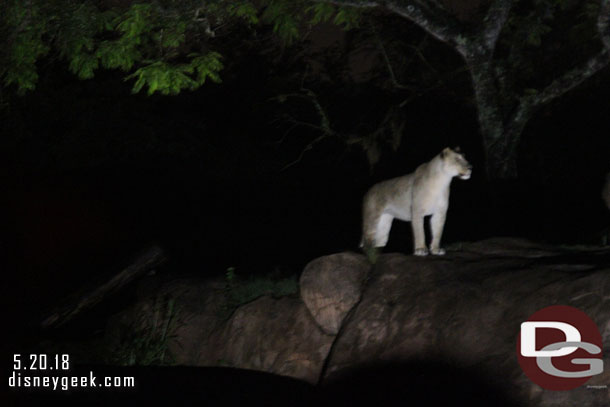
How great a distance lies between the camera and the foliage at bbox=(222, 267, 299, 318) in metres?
9.29

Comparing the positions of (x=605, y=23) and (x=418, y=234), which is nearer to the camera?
(x=418, y=234)

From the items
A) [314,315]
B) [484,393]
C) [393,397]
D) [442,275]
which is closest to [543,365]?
[484,393]

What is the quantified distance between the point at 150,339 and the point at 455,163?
4.68 metres

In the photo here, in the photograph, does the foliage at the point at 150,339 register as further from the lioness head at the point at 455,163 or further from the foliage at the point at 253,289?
the lioness head at the point at 455,163

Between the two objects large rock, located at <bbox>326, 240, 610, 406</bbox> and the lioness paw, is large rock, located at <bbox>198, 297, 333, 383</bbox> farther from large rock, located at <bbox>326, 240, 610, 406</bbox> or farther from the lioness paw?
the lioness paw

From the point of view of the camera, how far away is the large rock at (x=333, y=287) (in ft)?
27.3

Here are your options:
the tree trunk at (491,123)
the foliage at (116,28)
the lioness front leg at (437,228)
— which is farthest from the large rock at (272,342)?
the tree trunk at (491,123)

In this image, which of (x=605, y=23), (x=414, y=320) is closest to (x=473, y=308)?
(x=414, y=320)

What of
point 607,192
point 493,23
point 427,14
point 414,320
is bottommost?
point 414,320

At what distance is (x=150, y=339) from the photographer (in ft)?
31.4

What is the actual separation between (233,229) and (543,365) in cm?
1399

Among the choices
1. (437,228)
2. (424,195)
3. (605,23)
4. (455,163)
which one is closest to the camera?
(455,163)

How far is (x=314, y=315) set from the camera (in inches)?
335

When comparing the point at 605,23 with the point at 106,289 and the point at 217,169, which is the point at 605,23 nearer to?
the point at 106,289
